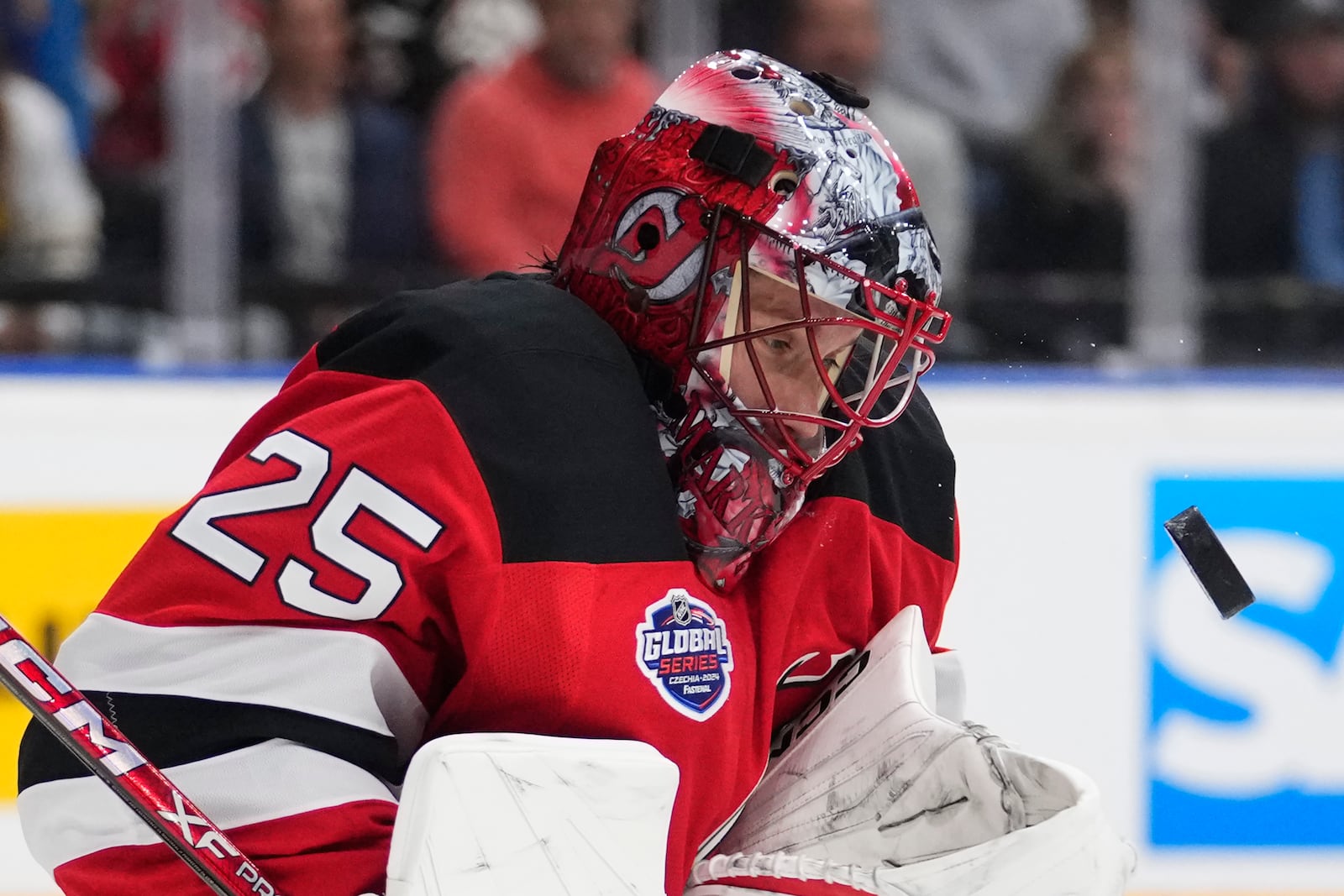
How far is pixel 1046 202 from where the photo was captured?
3.08m

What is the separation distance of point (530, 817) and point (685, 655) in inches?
7.3

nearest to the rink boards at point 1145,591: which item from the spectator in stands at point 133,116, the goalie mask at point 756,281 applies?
the spectator in stands at point 133,116

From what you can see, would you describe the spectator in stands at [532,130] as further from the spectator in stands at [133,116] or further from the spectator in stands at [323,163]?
the spectator in stands at [133,116]

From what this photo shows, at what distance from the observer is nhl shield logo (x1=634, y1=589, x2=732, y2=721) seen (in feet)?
4.16

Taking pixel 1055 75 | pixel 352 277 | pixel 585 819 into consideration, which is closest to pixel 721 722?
pixel 585 819

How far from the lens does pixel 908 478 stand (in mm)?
1582

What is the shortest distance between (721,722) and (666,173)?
1.42 ft

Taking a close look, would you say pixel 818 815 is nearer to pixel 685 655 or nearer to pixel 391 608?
pixel 685 655

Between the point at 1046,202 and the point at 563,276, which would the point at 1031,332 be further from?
the point at 563,276

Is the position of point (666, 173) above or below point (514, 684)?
above

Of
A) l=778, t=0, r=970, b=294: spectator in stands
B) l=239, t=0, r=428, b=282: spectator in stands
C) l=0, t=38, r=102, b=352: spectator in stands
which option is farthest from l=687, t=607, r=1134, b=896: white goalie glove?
l=0, t=38, r=102, b=352: spectator in stands

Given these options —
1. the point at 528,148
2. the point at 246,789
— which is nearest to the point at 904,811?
the point at 246,789

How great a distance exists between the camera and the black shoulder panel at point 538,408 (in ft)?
4.01

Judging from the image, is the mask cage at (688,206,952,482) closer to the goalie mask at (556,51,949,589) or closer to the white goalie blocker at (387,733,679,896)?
the goalie mask at (556,51,949,589)
